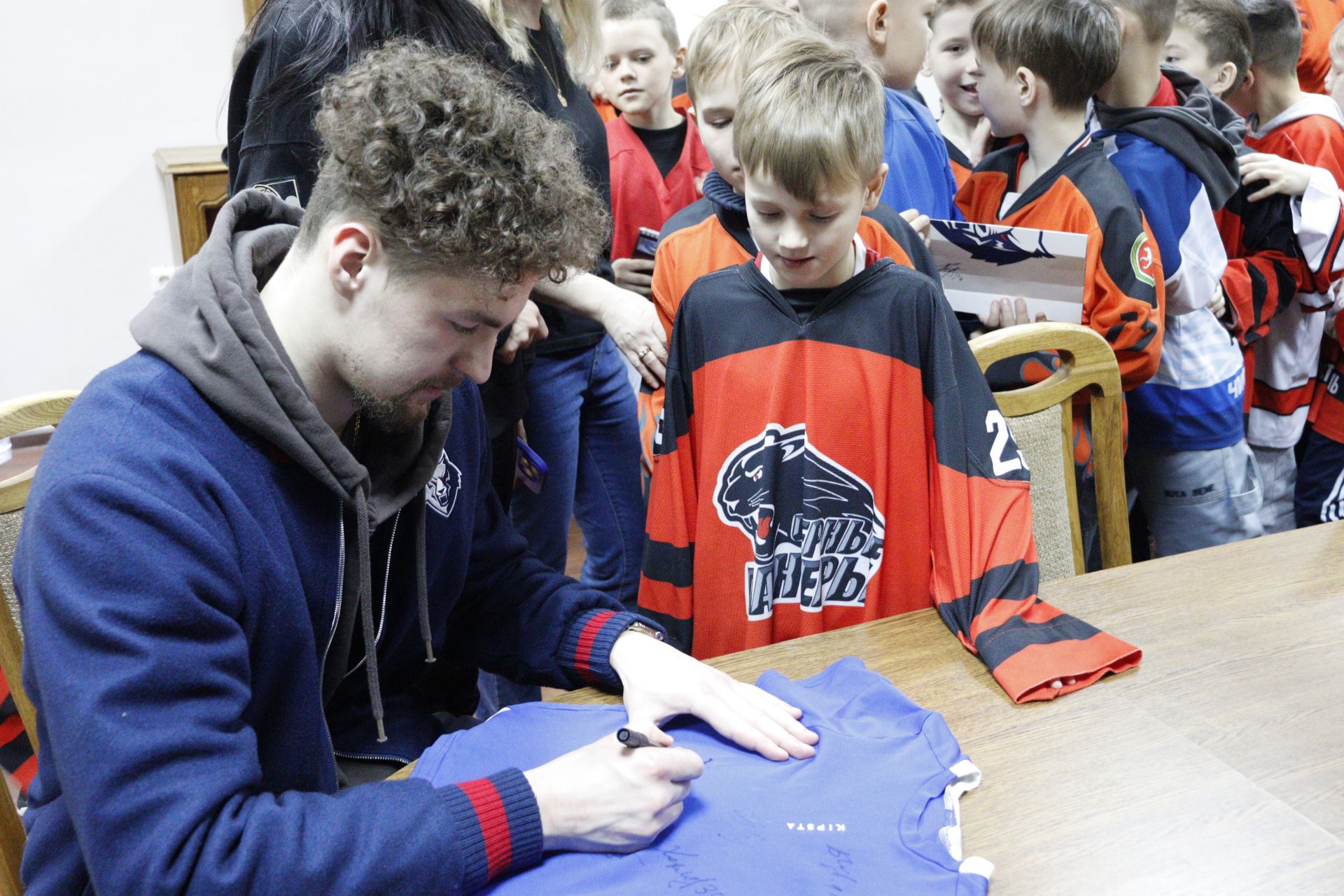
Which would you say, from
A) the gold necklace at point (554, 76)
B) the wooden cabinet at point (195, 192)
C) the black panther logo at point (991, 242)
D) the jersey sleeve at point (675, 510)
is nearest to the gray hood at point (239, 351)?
the jersey sleeve at point (675, 510)

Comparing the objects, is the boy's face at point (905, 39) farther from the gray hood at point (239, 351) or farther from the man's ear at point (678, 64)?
the gray hood at point (239, 351)

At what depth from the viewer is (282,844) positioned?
0.77 m

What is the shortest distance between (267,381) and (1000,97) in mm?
1642

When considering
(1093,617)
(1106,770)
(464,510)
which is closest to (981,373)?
(1093,617)

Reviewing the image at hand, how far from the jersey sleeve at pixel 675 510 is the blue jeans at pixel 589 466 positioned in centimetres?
45

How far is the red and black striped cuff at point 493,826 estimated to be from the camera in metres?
0.82

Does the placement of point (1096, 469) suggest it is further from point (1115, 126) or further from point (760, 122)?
point (1115, 126)

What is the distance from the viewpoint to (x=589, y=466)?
6.89ft

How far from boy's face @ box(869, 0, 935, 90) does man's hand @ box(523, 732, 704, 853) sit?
5.62 feet

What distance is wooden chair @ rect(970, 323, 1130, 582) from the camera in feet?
5.03

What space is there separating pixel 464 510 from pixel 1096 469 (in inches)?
38.0

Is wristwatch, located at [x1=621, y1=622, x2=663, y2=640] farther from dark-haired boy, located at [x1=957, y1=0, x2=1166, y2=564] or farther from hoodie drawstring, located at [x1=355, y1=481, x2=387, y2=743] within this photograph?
dark-haired boy, located at [x1=957, y1=0, x2=1166, y2=564]

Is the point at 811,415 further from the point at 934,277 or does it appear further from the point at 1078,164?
the point at 1078,164

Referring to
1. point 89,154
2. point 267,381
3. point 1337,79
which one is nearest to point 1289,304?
point 1337,79
